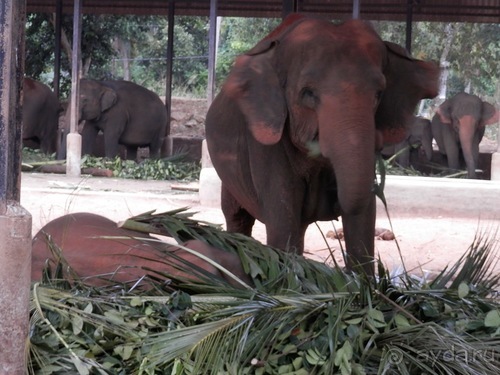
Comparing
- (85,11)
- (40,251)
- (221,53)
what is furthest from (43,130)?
(40,251)

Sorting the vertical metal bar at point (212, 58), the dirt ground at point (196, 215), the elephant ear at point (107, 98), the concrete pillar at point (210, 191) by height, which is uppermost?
the vertical metal bar at point (212, 58)

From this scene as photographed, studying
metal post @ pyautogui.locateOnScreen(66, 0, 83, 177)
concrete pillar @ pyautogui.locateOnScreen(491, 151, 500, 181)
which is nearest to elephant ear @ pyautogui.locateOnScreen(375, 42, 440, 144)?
concrete pillar @ pyautogui.locateOnScreen(491, 151, 500, 181)

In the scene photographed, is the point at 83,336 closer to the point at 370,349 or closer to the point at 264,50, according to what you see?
the point at 370,349

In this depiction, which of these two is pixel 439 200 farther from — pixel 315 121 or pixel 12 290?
pixel 12 290

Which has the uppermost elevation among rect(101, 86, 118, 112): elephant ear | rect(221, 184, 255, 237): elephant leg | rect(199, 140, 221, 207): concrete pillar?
rect(101, 86, 118, 112): elephant ear

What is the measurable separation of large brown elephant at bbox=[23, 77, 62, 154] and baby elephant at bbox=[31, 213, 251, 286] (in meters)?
17.2

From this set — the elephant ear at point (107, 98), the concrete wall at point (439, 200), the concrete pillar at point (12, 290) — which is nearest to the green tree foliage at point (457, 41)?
the elephant ear at point (107, 98)

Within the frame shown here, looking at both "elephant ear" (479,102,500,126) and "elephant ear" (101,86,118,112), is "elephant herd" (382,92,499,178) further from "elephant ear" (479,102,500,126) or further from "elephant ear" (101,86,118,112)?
"elephant ear" (101,86,118,112)

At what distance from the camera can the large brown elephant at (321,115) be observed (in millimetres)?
5582

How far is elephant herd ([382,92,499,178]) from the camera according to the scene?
1977cm

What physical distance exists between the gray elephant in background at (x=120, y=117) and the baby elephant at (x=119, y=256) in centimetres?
1611

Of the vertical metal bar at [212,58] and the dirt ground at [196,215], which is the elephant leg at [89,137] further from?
the vertical metal bar at [212,58]

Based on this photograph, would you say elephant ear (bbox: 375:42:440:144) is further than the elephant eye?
Yes

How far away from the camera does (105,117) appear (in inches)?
836
